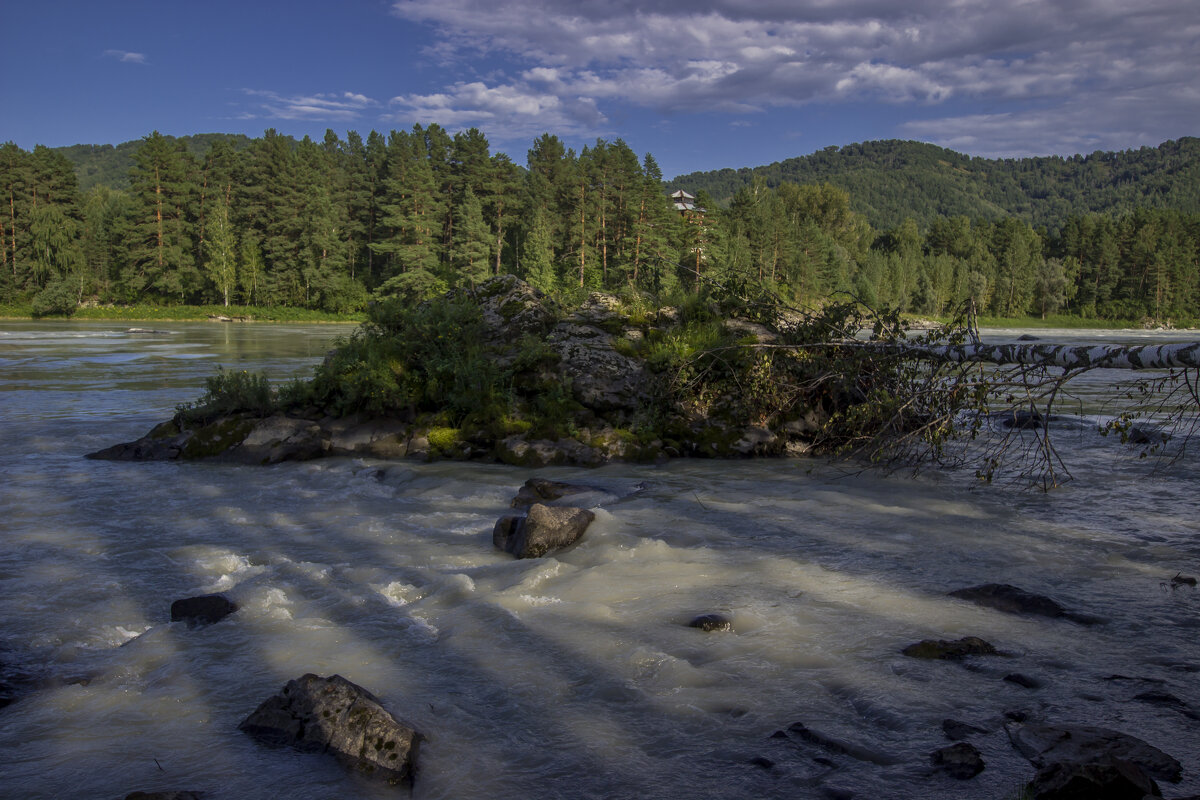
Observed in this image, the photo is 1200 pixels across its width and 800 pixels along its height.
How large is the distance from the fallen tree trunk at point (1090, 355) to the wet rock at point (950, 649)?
251 cm

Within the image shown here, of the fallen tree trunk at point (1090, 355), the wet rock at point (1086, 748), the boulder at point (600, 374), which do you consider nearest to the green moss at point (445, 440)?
the boulder at point (600, 374)

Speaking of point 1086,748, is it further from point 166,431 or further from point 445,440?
point 166,431

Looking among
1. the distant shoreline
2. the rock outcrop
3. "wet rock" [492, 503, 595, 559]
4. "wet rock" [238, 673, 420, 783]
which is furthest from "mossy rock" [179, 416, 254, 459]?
the distant shoreline

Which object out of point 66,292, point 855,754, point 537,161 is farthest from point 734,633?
point 537,161

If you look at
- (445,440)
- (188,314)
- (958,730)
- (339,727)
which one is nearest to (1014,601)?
(958,730)

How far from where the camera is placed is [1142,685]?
4.14 meters

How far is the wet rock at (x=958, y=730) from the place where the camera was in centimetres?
367

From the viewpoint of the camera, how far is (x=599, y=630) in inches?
200

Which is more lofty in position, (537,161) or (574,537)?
(537,161)

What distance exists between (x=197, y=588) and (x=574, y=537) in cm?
323

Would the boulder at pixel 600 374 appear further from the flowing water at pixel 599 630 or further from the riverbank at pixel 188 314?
the riverbank at pixel 188 314

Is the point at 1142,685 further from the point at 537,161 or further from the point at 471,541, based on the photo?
the point at 537,161

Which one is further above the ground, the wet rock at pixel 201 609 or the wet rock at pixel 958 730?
the wet rock at pixel 958 730

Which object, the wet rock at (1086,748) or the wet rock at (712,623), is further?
the wet rock at (712,623)
